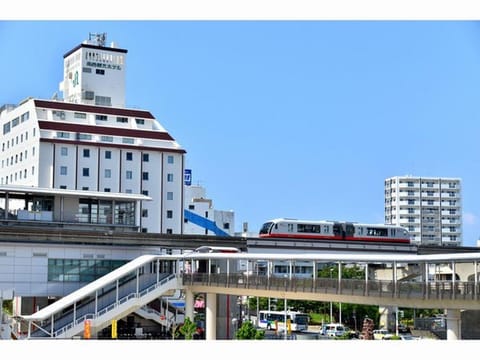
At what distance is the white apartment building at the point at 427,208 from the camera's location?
9512 centimetres

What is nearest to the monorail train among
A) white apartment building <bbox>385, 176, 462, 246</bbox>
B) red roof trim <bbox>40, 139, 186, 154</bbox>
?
red roof trim <bbox>40, 139, 186, 154</bbox>

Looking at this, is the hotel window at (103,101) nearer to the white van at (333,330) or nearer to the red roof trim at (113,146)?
the red roof trim at (113,146)

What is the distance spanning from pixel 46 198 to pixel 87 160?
52.8ft

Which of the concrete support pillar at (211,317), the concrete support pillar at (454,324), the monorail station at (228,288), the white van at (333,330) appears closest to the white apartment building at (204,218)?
the white van at (333,330)

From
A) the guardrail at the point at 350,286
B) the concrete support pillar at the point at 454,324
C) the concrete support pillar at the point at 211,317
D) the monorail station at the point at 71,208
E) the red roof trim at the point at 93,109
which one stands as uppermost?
the red roof trim at the point at 93,109

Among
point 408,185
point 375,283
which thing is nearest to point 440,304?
point 375,283

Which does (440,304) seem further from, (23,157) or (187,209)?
(187,209)

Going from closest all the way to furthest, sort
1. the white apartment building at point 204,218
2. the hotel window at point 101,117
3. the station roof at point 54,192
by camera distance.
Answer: the station roof at point 54,192
the hotel window at point 101,117
the white apartment building at point 204,218

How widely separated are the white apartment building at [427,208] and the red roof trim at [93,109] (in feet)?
158

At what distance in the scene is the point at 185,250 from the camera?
37.5 meters

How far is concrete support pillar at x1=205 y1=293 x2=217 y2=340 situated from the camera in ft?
106

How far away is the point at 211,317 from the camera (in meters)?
32.5

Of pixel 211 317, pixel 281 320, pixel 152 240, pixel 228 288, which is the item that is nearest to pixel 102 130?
pixel 281 320

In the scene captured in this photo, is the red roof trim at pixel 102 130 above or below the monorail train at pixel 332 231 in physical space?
above
